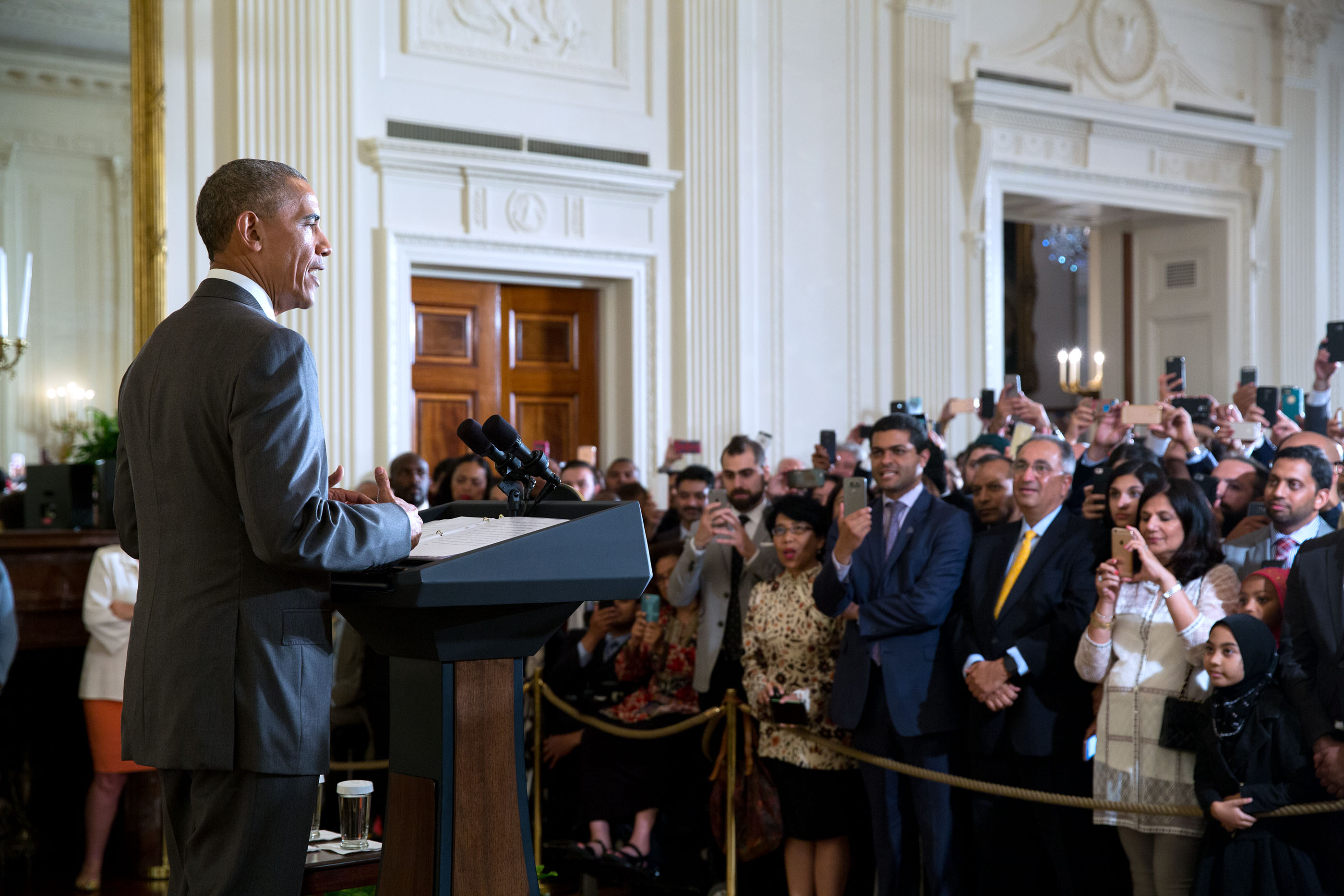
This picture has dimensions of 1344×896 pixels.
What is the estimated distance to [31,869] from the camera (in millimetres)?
6168

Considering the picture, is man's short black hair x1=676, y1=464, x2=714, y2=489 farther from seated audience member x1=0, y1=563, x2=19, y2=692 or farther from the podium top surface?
the podium top surface

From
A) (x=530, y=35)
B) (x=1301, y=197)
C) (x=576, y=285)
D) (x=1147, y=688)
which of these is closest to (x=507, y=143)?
(x=530, y=35)

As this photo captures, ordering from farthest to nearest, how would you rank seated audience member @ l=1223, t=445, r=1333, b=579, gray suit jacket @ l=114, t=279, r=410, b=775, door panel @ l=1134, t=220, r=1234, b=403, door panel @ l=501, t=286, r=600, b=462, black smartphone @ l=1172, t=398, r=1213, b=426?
door panel @ l=1134, t=220, r=1234, b=403
door panel @ l=501, t=286, r=600, b=462
black smartphone @ l=1172, t=398, r=1213, b=426
seated audience member @ l=1223, t=445, r=1333, b=579
gray suit jacket @ l=114, t=279, r=410, b=775

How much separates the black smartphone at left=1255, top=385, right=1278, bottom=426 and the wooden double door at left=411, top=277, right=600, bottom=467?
14.7ft

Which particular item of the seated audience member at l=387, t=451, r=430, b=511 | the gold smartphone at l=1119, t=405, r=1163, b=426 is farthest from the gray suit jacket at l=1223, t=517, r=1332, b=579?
the seated audience member at l=387, t=451, r=430, b=511

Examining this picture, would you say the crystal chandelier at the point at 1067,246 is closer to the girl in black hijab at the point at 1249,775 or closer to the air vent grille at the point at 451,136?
the air vent grille at the point at 451,136

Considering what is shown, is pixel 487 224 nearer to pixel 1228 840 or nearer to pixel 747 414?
pixel 747 414

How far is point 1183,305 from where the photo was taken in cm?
1165

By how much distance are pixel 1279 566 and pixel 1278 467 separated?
1.07 ft

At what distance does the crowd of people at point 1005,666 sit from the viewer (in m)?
3.74

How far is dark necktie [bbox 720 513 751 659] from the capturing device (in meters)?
5.35

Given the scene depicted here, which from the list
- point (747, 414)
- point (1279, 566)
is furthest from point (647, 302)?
point (1279, 566)

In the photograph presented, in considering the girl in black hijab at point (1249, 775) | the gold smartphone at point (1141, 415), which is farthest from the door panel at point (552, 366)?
the girl in black hijab at point (1249, 775)

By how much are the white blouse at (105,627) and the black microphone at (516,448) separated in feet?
13.3
